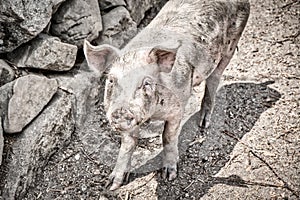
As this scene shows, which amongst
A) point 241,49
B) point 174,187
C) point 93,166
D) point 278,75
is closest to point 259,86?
point 278,75

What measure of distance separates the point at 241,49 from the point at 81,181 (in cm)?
202

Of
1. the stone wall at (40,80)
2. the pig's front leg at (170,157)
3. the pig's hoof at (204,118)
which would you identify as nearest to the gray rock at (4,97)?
the stone wall at (40,80)

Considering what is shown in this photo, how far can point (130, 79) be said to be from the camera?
9.68ft

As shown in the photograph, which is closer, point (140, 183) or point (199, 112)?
point (140, 183)

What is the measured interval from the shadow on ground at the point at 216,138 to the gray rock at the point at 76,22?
1084 millimetres

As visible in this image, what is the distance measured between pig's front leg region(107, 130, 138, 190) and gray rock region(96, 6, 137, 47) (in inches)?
45.1

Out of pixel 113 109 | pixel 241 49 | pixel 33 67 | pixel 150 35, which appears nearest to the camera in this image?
pixel 113 109

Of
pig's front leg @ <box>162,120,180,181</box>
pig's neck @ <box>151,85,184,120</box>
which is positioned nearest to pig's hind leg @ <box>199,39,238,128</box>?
pig's front leg @ <box>162,120,180,181</box>

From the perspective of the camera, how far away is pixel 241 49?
4766 mm

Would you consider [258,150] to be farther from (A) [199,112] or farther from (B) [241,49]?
(B) [241,49]

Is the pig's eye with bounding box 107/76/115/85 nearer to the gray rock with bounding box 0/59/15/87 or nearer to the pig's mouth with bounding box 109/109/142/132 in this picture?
the pig's mouth with bounding box 109/109/142/132

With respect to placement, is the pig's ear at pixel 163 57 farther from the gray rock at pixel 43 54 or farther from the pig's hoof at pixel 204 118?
the pig's hoof at pixel 204 118

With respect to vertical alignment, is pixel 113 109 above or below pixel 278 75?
above

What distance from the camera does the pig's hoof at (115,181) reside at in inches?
141
